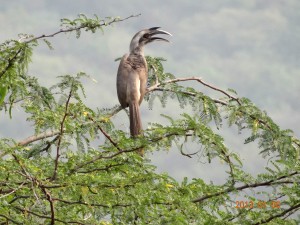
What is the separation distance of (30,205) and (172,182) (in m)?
1.29

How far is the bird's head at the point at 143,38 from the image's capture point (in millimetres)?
10352

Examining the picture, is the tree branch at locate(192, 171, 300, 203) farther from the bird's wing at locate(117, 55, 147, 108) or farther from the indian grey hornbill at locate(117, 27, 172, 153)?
the bird's wing at locate(117, 55, 147, 108)

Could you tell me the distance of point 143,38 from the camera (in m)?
10.4

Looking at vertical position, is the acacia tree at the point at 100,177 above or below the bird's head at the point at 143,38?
below

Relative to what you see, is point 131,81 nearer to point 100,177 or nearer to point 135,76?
point 135,76

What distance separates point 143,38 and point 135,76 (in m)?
0.95

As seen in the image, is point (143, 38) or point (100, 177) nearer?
point (100, 177)

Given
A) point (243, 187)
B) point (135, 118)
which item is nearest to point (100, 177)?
point (243, 187)

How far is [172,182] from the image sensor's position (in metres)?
5.81

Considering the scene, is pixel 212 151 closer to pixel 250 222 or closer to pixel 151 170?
pixel 151 170

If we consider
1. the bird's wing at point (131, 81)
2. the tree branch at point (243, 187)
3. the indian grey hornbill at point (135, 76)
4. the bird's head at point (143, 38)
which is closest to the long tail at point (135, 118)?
the indian grey hornbill at point (135, 76)

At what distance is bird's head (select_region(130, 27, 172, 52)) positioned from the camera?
10352mm
